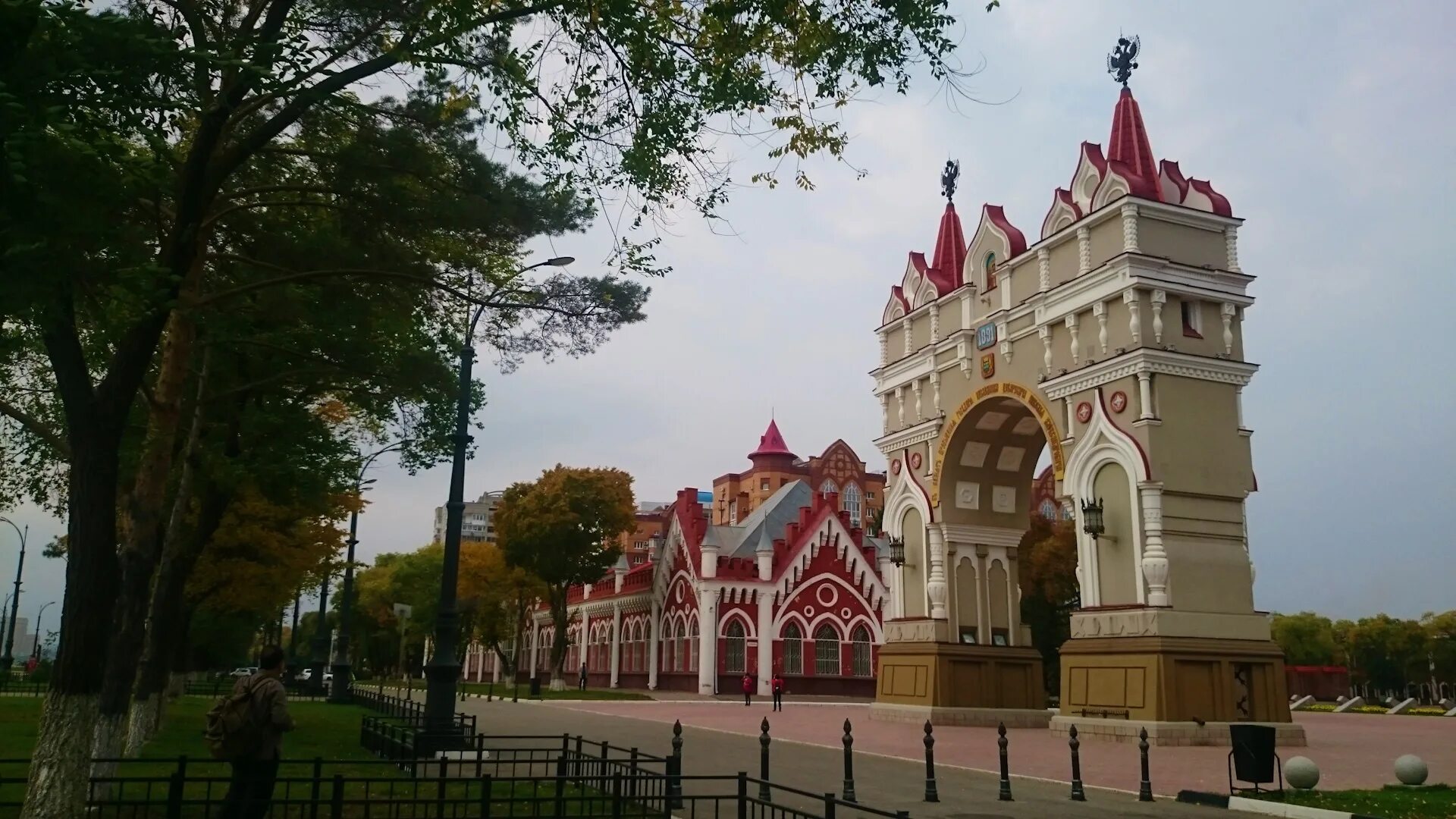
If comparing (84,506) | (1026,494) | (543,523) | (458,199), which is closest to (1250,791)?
(458,199)

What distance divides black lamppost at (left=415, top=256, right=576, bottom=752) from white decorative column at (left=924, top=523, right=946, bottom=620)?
58.6ft

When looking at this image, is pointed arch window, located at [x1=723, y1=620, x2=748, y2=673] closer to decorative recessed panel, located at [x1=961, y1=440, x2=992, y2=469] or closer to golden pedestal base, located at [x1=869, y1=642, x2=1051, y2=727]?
golden pedestal base, located at [x1=869, y1=642, x2=1051, y2=727]

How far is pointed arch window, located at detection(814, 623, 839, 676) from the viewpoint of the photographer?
57.3 meters

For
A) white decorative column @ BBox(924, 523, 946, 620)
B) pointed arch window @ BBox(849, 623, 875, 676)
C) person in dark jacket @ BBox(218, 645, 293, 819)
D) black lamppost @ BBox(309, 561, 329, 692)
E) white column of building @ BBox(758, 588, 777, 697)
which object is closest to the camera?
person in dark jacket @ BBox(218, 645, 293, 819)

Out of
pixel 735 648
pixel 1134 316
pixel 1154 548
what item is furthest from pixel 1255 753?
pixel 735 648

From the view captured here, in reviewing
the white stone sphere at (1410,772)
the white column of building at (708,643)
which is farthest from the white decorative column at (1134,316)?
the white column of building at (708,643)

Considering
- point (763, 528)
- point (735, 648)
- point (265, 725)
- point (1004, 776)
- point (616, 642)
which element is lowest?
point (1004, 776)

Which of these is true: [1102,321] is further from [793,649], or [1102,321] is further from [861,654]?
[861,654]

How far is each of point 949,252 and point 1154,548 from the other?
15.1 meters

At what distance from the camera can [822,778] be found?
15742 mm

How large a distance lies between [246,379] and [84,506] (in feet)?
30.0

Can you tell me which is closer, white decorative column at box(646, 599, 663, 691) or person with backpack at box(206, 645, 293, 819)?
person with backpack at box(206, 645, 293, 819)

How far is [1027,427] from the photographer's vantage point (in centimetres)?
3234

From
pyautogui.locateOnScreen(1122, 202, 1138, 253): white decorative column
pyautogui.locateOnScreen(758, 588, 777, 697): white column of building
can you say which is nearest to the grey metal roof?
pyautogui.locateOnScreen(758, 588, 777, 697): white column of building
